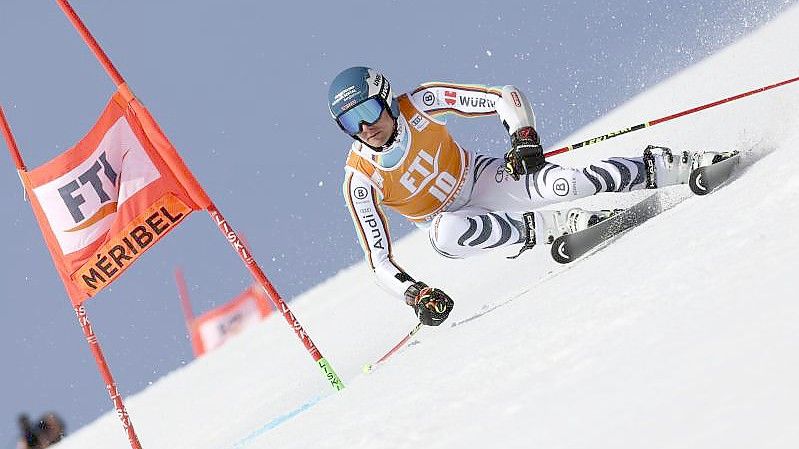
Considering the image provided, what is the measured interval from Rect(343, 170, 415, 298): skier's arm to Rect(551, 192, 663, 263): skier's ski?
0.84 m

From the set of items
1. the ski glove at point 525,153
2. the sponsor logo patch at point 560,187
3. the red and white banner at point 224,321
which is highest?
the red and white banner at point 224,321

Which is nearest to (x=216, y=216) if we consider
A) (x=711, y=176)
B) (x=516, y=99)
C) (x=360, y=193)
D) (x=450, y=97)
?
(x=360, y=193)

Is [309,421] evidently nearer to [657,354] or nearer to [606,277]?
[606,277]

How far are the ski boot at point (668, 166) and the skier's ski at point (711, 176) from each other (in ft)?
0.83

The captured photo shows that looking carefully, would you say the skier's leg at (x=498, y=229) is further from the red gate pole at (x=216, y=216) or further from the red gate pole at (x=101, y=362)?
the red gate pole at (x=101, y=362)

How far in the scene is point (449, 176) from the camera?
217 inches

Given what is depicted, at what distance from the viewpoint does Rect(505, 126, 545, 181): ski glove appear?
4.91 meters

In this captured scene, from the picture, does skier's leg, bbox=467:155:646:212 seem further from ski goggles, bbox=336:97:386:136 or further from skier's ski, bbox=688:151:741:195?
ski goggles, bbox=336:97:386:136

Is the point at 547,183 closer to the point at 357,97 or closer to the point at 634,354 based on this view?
the point at 357,97

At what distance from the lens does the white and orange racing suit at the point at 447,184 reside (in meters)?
5.10

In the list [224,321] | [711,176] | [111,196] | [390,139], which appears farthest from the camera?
[224,321]

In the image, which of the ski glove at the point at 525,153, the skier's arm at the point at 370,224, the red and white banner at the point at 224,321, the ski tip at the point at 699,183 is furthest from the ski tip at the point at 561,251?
the red and white banner at the point at 224,321

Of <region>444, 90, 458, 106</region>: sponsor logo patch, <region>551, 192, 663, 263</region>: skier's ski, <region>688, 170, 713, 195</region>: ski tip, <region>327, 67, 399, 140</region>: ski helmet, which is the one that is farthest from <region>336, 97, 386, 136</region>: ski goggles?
<region>688, 170, 713, 195</region>: ski tip

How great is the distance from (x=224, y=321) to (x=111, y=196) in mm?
13757
